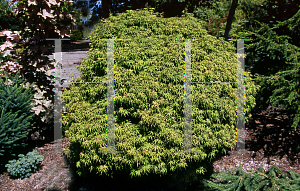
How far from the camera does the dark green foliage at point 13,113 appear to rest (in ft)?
15.2

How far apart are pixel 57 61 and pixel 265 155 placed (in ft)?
18.3

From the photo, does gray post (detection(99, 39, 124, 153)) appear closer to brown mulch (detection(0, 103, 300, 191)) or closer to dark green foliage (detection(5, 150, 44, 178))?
brown mulch (detection(0, 103, 300, 191))

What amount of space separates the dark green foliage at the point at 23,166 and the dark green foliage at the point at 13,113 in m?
0.29

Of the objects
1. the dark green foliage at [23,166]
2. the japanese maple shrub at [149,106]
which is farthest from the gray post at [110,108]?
the dark green foliage at [23,166]

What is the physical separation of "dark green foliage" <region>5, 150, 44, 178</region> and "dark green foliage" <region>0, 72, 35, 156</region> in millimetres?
286

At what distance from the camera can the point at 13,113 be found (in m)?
5.02

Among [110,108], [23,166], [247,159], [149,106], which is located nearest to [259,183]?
[149,106]

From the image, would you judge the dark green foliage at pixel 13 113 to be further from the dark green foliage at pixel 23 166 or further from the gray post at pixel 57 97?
the gray post at pixel 57 97

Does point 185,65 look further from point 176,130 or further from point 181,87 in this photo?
point 176,130

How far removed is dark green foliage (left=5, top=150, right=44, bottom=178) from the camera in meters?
4.57

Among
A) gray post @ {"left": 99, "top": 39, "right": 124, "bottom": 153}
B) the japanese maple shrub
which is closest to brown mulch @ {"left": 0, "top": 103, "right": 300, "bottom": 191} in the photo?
the japanese maple shrub

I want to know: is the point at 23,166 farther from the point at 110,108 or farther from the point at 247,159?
the point at 247,159

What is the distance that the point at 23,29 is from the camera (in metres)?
5.49

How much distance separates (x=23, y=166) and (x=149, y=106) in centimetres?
283
